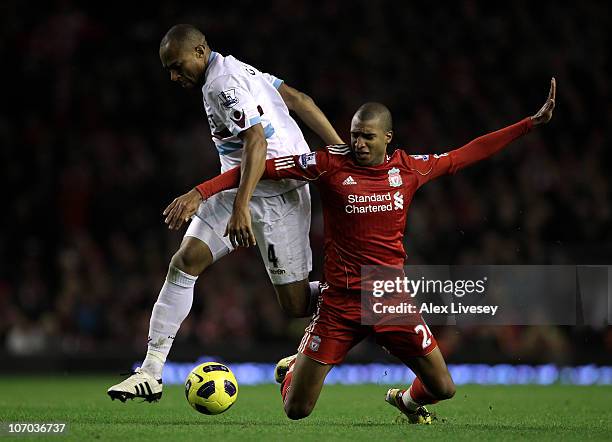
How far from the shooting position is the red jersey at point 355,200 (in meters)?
6.71

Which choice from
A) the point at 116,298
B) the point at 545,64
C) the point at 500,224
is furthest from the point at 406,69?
the point at 116,298

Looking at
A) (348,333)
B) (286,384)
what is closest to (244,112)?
(348,333)

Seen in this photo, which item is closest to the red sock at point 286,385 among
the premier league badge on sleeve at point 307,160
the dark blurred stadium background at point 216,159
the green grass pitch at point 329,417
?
the green grass pitch at point 329,417

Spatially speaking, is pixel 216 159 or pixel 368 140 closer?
pixel 368 140

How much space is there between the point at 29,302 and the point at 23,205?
188cm

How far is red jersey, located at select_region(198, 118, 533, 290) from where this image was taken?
22.0 ft

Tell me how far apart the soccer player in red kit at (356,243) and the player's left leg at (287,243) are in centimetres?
60

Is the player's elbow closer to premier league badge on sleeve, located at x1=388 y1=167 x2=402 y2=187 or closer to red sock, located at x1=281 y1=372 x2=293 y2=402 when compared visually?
premier league badge on sleeve, located at x1=388 y1=167 x2=402 y2=187

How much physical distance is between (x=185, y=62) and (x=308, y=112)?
122 cm

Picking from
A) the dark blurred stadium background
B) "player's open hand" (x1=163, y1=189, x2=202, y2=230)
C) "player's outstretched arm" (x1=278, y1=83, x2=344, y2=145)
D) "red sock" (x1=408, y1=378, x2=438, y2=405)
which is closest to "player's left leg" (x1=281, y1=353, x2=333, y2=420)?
"red sock" (x1=408, y1=378, x2=438, y2=405)

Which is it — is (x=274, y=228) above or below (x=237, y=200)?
below

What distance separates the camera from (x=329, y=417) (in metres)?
7.50

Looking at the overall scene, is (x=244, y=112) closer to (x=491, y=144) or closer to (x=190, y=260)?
(x=190, y=260)

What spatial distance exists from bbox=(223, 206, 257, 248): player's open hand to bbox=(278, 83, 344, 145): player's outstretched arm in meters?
1.37
